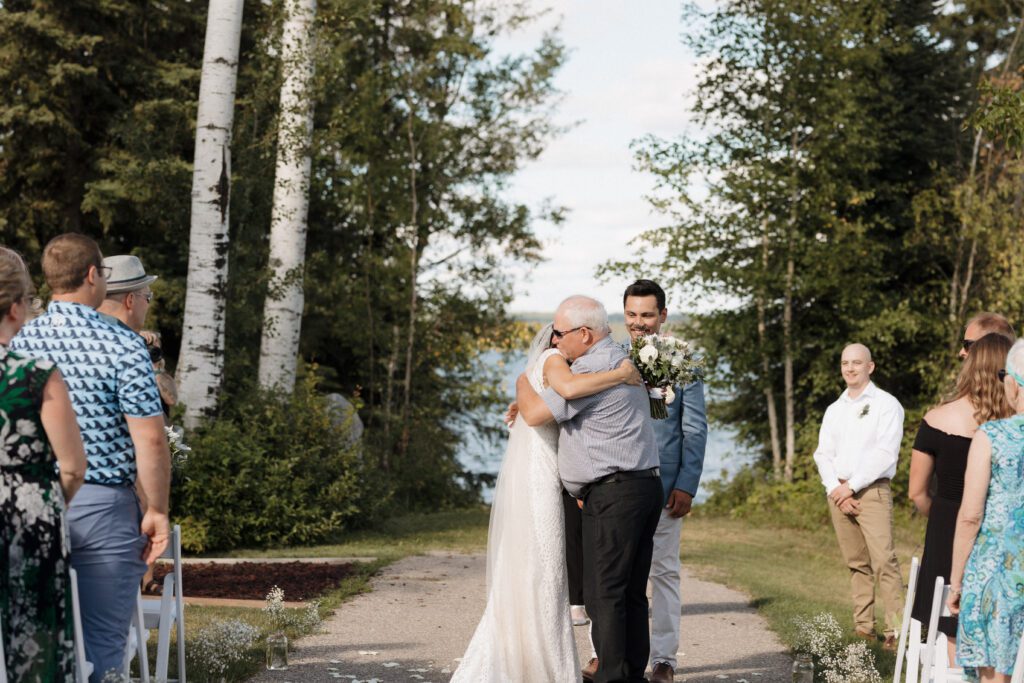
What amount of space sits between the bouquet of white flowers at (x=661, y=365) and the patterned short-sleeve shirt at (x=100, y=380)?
2.79 m

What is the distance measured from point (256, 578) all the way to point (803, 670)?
547 centimetres

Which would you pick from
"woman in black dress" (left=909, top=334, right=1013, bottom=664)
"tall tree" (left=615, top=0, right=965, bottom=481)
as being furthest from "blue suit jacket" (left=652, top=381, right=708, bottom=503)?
"tall tree" (left=615, top=0, right=965, bottom=481)

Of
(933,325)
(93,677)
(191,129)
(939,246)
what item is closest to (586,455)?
(93,677)

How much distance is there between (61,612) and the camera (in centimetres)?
447

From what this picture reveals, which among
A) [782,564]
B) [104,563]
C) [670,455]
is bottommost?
[782,564]

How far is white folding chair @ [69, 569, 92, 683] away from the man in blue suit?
3682 millimetres

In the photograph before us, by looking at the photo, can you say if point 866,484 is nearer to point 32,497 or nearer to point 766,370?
point 32,497

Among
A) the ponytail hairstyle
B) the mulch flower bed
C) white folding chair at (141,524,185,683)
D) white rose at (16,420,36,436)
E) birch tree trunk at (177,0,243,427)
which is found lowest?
the mulch flower bed

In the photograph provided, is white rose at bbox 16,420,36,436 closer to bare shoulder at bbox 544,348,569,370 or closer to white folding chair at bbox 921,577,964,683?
bare shoulder at bbox 544,348,569,370

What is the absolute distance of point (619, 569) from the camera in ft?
20.6

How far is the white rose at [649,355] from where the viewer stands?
6.59 meters

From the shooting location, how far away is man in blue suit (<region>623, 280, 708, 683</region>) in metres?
7.45

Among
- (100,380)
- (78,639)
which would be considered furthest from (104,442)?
(78,639)

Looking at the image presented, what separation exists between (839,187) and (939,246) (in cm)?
287
